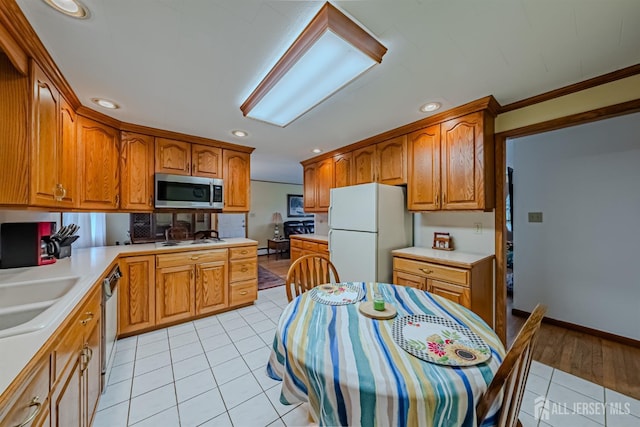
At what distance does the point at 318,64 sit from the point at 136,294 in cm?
272

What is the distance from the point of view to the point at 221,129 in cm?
268

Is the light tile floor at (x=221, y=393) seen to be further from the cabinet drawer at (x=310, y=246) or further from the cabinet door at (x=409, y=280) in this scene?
the cabinet drawer at (x=310, y=246)

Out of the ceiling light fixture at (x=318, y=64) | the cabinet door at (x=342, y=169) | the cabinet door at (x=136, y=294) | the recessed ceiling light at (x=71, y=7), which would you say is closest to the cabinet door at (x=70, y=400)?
the cabinet door at (x=136, y=294)

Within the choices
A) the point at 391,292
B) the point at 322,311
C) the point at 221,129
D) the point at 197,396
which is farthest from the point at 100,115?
the point at 391,292

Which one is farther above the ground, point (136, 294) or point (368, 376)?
point (368, 376)

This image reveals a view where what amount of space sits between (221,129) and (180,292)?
1.90 metres

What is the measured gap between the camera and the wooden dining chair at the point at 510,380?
72 centimetres

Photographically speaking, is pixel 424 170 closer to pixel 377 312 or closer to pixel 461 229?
pixel 461 229

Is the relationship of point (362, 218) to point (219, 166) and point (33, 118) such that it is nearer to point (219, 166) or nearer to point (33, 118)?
point (219, 166)

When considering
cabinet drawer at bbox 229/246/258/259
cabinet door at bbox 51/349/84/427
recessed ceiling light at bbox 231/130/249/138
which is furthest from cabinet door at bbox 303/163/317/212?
cabinet door at bbox 51/349/84/427

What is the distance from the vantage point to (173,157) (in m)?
2.84

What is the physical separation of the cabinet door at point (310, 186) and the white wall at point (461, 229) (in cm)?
179

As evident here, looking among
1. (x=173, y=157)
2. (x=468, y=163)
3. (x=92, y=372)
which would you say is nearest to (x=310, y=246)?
(x=173, y=157)

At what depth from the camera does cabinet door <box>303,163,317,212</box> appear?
4.10m
